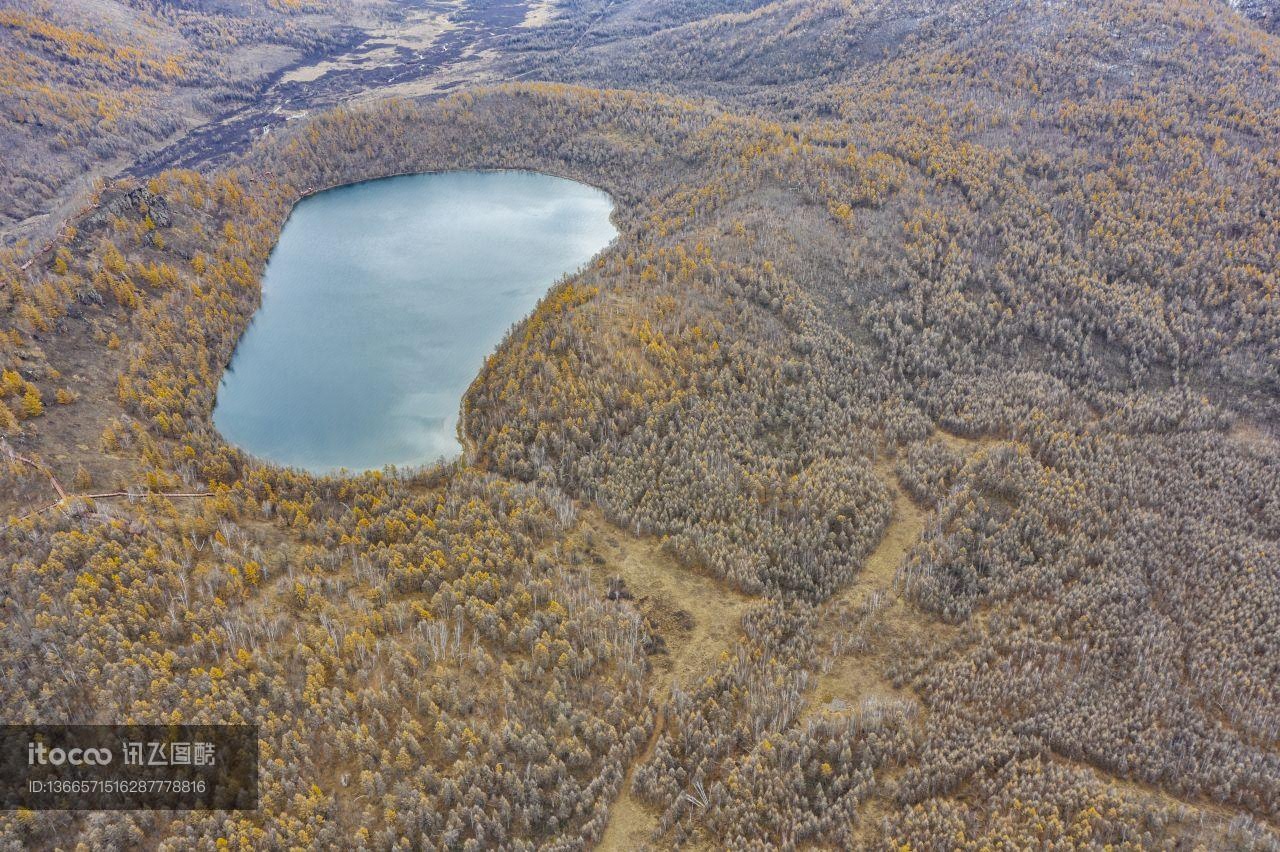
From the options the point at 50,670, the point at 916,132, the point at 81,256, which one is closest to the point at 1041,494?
the point at 50,670

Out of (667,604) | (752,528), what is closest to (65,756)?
(667,604)

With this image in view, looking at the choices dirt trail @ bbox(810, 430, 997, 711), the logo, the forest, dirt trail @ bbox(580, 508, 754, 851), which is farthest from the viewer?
dirt trail @ bbox(580, 508, 754, 851)

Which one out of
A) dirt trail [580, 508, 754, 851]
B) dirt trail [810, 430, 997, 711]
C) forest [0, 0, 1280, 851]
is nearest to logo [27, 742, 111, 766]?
forest [0, 0, 1280, 851]

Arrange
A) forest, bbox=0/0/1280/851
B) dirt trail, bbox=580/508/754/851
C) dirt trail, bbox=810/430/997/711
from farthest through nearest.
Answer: dirt trail, bbox=580/508/754/851 → dirt trail, bbox=810/430/997/711 → forest, bbox=0/0/1280/851

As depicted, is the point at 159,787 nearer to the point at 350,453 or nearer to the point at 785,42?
the point at 350,453

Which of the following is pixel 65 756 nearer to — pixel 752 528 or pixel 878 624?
pixel 752 528

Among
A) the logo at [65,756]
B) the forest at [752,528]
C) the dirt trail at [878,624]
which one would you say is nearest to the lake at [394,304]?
the forest at [752,528]

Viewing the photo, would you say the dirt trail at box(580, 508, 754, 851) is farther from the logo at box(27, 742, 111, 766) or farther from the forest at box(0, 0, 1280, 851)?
the logo at box(27, 742, 111, 766)
